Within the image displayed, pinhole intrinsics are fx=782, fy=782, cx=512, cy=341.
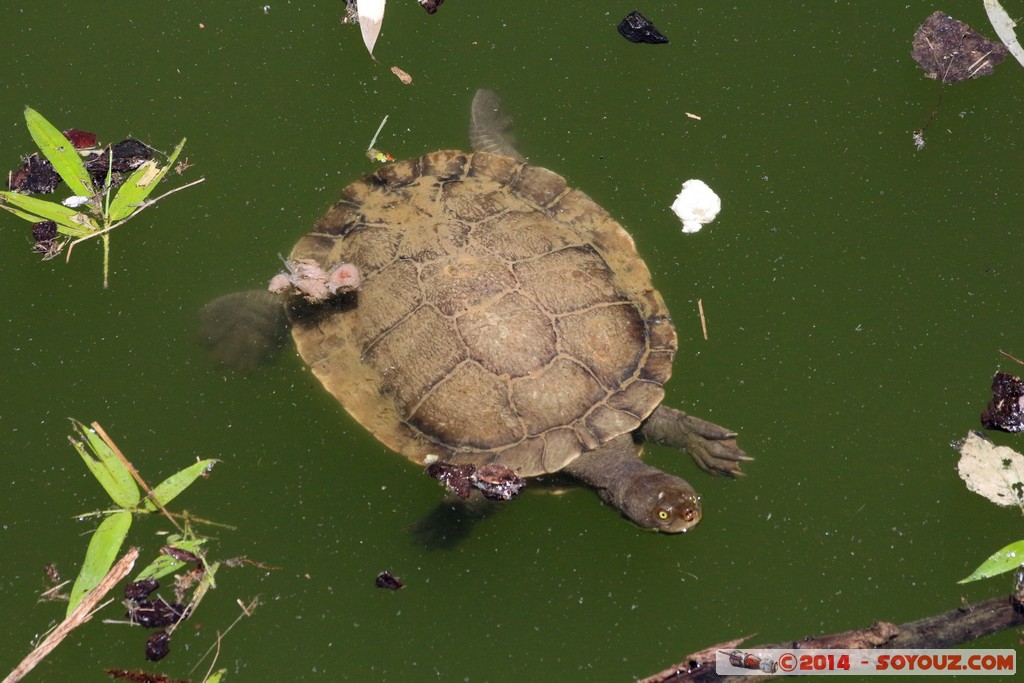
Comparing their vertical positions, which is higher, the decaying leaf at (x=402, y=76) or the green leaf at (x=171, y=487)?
the decaying leaf at (x=402, y=76)

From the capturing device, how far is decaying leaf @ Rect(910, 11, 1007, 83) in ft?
13.1

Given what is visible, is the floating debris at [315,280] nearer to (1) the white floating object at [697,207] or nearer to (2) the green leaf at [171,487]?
(2) the green leaf at [171,487]

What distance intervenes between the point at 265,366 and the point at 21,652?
60.0 inches

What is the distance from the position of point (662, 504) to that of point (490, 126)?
2036mm

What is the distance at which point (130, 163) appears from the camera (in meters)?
3.76

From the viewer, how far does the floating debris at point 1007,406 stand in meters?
3.53

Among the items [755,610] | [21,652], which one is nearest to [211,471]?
[21,652]

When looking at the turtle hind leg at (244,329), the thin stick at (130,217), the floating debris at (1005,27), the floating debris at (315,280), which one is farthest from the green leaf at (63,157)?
the floating debris at (1005,27)

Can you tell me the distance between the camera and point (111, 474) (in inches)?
132

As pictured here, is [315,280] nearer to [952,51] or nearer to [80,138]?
[80,138]

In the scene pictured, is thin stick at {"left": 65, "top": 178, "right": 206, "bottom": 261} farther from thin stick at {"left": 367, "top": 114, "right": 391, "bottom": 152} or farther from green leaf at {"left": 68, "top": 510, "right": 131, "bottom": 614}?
green leaf at {"left": 68, "top": 510, "right": 131, "bottom": 614}

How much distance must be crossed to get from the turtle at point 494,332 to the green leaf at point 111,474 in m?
0.62

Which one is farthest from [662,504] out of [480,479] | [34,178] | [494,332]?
[34,178]

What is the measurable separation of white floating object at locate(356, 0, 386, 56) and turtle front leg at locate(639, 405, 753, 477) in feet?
7.71
